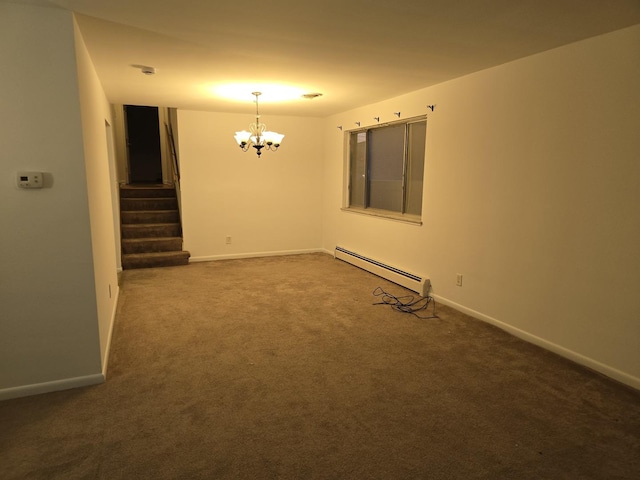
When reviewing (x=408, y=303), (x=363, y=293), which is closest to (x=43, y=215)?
(x=363, y=293)

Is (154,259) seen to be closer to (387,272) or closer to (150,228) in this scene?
(150,228)

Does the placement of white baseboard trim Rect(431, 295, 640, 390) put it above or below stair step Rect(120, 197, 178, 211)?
below

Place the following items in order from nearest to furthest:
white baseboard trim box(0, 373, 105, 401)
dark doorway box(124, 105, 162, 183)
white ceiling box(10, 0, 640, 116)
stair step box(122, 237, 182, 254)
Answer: white ceiling box(10, 0, 640, 116)
white baseboard trim box(0, 373, 105, 401)
stair step box(122, 237, 182, 254)
dark doorway box(124, 105, 162, 183)

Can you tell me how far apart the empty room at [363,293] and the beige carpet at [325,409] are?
2 centimetres

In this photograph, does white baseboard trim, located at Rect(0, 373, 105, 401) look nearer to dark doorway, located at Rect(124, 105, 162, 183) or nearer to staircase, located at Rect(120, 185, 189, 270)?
staircase, located at Rect(120, 185, 189, 270)

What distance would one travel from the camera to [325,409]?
2.38 meters

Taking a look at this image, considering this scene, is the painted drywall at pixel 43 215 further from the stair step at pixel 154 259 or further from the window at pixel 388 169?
the window at pixel 388 169

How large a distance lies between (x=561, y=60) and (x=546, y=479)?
277 centimetres

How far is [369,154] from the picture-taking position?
5777 millimetres

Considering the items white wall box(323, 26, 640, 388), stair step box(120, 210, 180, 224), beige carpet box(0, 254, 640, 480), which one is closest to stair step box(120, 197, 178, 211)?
stair step box(120, 210, 180, 224)

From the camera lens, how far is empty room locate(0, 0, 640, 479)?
211 cm

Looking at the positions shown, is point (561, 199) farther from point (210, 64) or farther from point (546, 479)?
point (210, 64)

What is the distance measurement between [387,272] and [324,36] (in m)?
3.14

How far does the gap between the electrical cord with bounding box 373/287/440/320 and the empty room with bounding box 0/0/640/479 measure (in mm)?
51
